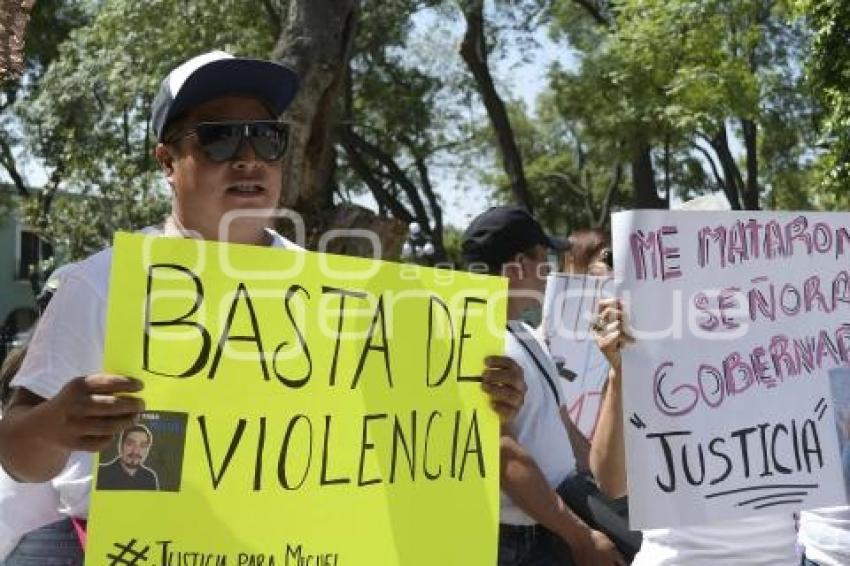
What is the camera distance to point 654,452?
110 inches

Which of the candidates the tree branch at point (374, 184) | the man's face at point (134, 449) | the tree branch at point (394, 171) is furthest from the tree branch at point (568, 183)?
the man's face at point (134, 449)

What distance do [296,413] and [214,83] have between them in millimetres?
659

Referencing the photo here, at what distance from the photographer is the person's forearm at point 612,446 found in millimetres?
2863

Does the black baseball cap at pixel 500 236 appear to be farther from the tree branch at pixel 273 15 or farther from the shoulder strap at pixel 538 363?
the tree branch at pixel 273 15

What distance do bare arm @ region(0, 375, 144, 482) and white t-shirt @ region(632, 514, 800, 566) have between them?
1.53 metres

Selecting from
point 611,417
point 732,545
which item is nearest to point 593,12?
point 611,417

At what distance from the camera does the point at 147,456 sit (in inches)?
75.5

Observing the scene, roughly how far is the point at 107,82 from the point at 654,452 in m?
14.4

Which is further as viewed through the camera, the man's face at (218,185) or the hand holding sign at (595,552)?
the hand holding sign at (595,552)

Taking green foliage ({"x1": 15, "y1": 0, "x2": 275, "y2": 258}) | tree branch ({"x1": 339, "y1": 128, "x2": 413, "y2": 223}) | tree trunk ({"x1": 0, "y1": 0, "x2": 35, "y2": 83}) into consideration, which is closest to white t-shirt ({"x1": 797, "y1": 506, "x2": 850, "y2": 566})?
tree trunk ({"x1": 0, "y1": 0, "x2": 35, "y2": 83})

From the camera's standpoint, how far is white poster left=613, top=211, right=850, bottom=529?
2793 mm

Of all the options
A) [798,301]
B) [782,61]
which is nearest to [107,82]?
[782,61]

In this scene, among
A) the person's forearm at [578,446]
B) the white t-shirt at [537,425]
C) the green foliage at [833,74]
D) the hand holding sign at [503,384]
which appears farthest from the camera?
the green foliage at [833,74]

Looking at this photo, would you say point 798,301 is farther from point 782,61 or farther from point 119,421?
point 782,61
